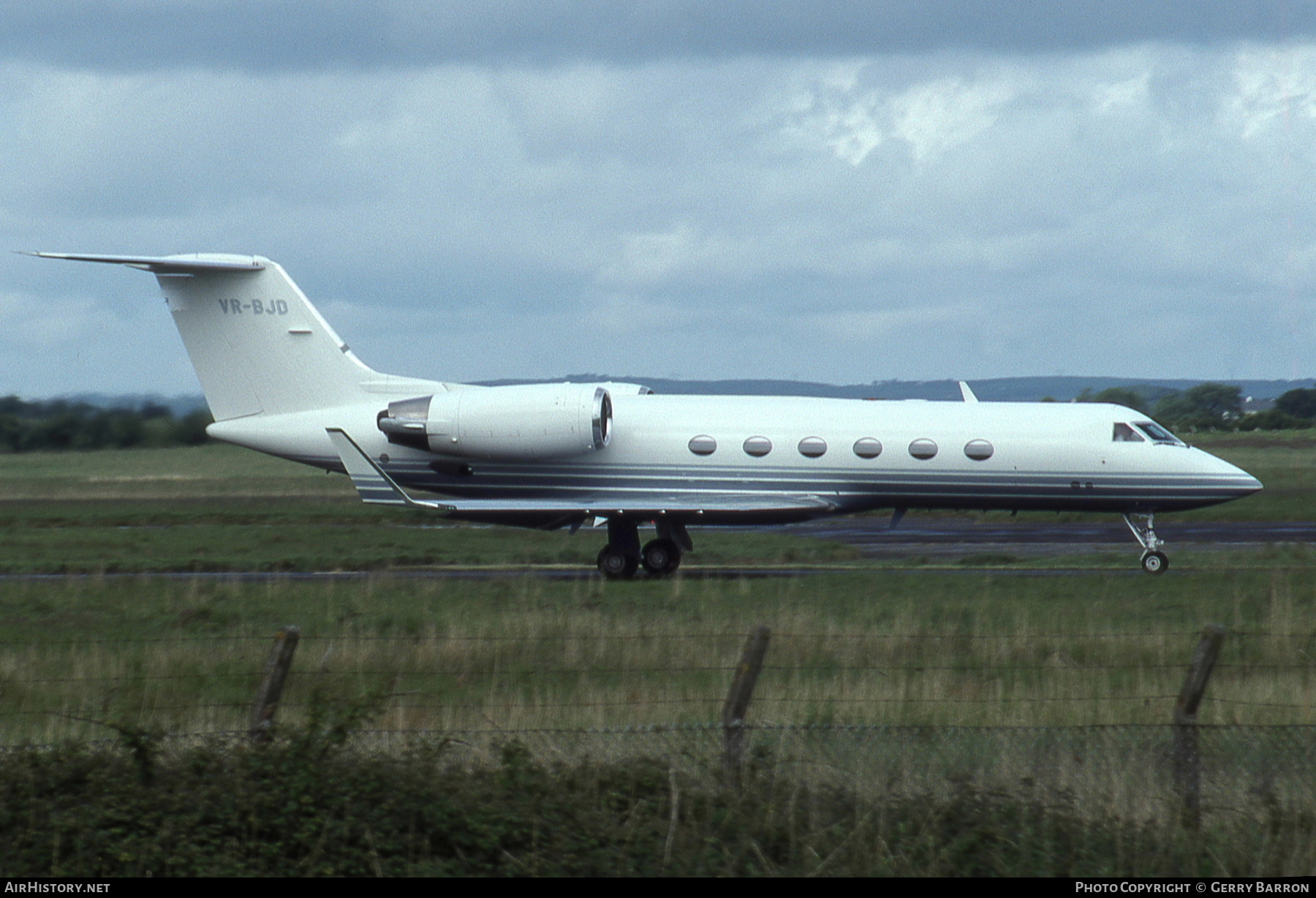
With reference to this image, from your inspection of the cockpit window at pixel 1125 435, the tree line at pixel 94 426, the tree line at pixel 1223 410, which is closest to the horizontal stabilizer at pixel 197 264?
the cockpit window at pixel 1125 435

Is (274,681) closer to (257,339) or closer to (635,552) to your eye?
(635,552)

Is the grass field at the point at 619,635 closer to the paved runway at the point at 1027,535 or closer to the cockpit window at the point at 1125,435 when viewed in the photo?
the paved runway at the point at 1027,535

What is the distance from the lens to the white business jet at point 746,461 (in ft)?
71.0

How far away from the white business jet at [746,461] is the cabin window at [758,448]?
2cm

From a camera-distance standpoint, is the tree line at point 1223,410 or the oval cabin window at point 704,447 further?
the tree line at point 1223,410

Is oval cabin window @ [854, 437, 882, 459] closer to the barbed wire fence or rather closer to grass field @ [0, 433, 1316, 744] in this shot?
grass field @ [0, 433, 1316, 744]

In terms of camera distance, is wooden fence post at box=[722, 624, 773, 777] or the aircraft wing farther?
the aircraft wing

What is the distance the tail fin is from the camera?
2400 cm

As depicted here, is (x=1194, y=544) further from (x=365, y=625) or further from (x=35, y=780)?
(x=35, y=780)

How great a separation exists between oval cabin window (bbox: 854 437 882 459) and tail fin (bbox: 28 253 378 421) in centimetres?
843

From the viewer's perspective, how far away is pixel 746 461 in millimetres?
21859

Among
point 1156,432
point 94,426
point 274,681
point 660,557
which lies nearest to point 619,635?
point 274,681

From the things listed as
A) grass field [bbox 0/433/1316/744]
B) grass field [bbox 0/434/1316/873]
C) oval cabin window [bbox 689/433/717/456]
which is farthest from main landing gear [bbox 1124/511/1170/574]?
oval cabin window [bbox 689/433/717/456]

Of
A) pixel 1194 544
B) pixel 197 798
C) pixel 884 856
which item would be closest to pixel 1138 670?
pixel 884 856
